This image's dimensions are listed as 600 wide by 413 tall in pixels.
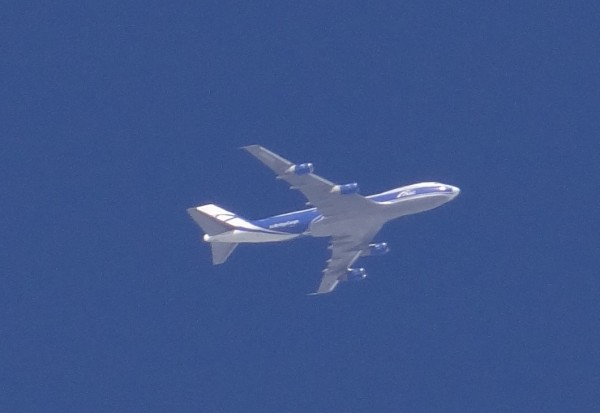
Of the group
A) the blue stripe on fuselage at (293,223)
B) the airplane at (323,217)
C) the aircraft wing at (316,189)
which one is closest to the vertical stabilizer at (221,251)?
the airplane at (323,217)

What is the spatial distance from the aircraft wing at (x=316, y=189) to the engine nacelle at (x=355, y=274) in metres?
12.7

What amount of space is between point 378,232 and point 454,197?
371 inches

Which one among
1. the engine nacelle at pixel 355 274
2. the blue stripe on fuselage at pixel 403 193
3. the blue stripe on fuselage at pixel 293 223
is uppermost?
the blue stripe on fuselage at pixel 403 193

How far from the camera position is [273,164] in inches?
6358

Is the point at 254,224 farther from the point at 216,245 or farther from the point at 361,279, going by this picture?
the point at 361,279

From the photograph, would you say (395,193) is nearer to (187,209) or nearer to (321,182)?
(321,182)

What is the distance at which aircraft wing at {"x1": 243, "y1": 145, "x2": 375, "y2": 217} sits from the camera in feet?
527

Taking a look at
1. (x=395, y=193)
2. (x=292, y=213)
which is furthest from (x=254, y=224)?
(x=395, y=193)

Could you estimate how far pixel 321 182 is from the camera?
547ft

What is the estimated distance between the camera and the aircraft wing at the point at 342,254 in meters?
178

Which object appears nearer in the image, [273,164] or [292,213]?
[273,164]

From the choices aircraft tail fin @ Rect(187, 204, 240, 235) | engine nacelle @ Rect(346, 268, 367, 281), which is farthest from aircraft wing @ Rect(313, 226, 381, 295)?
aircraft tail fin @ Rect(187, 204, 240, 235)

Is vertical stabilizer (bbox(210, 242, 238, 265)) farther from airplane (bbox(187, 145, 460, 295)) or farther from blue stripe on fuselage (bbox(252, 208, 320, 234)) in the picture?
blue stripe on fuselage (bbox(252, 208, 320, 234))

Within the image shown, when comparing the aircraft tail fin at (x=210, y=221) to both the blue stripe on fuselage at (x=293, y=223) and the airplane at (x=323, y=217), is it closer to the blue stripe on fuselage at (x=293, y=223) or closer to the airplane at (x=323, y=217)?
the airplane at (x=323, y=217)
